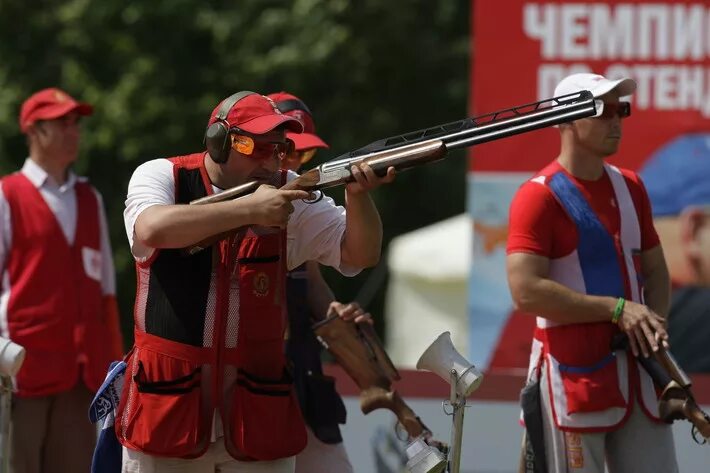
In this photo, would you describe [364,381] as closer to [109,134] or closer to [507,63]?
[507,63]

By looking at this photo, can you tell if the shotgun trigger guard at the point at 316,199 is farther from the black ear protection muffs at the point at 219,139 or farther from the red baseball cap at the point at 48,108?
the red baseball cap at the point at 48,108

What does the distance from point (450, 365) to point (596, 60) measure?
15.3 feet

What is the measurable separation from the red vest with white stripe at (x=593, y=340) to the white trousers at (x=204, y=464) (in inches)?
51.3

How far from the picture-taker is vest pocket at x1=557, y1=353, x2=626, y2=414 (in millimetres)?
5359

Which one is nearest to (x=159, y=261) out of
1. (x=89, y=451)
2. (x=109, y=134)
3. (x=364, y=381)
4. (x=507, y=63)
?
(x=364, y=381)

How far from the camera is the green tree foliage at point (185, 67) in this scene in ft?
56.8

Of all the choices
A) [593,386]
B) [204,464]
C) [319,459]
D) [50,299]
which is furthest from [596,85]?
[50,299]

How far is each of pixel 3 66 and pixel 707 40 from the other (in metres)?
10.3

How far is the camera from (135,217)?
14.5 ft

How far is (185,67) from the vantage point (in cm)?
1802

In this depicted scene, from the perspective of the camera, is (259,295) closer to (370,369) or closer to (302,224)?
(302,224)

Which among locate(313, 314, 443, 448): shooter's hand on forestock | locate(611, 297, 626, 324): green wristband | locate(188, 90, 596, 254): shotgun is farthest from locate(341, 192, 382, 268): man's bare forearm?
locate(313, 314, 443, 448): shooter's hand on forestock

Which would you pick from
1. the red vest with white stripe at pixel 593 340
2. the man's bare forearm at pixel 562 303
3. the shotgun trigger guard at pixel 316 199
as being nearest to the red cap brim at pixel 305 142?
the red vest with white stripe at pixel 593 340

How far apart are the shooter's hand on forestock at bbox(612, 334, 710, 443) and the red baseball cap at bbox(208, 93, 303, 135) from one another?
1595 mm
